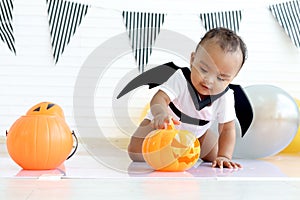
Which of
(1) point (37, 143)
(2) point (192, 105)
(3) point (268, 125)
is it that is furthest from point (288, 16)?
(1) point (37, 143)

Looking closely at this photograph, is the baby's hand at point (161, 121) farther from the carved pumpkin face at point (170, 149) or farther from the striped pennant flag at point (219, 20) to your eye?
the striped pennant flag at point (219, 20)

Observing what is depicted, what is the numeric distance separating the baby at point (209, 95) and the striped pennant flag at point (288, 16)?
4.17 ft

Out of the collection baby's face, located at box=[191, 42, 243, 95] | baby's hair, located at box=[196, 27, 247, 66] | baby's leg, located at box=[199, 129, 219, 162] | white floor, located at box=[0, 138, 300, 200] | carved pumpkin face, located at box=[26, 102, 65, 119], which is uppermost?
baby's hair, located at box=[196, 27, 247, 66]

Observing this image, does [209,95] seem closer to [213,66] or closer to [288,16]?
[213,66]

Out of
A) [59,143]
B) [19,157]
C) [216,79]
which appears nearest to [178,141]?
[216,79]

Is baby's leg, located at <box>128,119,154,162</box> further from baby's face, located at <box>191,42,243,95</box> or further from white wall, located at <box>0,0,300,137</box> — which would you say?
white wall, located at <box>0,0,300,137</box>

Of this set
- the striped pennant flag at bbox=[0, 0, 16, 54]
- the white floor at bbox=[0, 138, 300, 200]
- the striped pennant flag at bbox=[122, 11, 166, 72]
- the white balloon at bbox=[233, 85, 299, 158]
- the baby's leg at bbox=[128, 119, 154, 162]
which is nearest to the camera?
the white floor at bbox=[0, 138, 300, 200]

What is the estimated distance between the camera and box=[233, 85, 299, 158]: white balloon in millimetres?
2205

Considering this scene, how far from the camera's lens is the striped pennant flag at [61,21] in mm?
2949

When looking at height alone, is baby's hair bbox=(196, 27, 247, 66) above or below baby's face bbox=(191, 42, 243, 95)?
above

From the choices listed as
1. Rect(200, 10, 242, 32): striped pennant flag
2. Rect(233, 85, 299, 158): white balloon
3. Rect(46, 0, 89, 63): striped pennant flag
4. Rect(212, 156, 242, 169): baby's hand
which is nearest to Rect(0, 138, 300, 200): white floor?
Rect(212, 156, 242, 169): baby's hand

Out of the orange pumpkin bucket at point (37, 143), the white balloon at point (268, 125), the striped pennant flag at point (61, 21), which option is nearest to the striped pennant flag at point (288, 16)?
the white balloon at point (268, 125)

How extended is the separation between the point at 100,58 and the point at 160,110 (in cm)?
138

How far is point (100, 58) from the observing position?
117 inches
